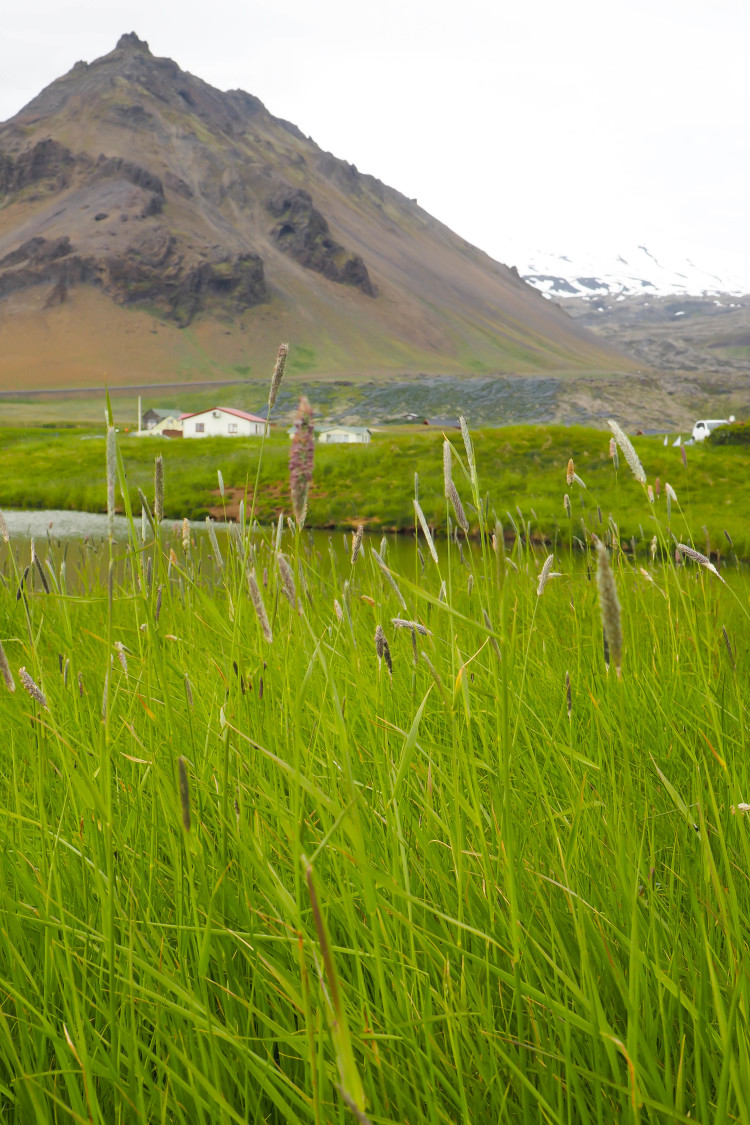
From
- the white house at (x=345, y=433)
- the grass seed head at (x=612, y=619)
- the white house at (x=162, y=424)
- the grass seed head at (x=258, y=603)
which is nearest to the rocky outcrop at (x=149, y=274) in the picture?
the white house at (x=162, y=424)

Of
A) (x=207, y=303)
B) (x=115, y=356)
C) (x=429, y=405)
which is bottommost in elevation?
(x=429, y=405)

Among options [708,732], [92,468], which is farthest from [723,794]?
[92,468]

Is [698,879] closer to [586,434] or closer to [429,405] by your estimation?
[586,434]

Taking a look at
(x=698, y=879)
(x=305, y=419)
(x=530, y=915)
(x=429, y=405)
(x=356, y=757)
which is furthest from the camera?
(x=429, y=405)

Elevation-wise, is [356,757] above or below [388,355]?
below

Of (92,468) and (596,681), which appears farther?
(92,468)

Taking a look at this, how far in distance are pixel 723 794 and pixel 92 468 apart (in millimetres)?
33361

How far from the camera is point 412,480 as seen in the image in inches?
1164

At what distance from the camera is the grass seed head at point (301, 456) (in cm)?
126

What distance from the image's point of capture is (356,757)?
2242mm

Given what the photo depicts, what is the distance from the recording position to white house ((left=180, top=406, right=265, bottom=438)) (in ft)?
265

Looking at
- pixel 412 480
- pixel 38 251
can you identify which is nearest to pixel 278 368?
pixel 412 480

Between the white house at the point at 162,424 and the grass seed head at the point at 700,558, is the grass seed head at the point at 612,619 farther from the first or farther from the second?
the white house at the point at 162,424

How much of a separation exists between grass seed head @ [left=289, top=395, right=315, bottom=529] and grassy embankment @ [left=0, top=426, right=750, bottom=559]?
19436 millimetres
